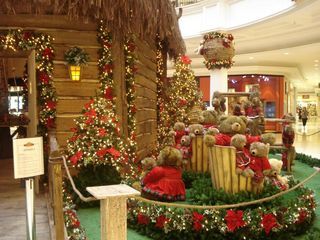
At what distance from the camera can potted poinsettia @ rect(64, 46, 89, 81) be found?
6.55 m

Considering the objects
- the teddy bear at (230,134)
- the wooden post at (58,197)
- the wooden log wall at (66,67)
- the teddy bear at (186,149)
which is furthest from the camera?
the teddy bear at (186,149)

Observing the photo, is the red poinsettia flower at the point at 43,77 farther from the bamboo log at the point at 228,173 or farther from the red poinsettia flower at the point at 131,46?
the bamboo log at the point at 228,173

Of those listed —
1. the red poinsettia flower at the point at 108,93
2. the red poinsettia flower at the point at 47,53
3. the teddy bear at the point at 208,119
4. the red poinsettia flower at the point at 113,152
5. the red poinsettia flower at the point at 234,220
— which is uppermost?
the red poinsettia flower at the point at 47,53

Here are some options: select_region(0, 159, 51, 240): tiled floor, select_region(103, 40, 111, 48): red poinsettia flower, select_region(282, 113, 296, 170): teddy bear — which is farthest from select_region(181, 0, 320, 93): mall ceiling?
select_region(0, 159, 51, 240): tiled floor

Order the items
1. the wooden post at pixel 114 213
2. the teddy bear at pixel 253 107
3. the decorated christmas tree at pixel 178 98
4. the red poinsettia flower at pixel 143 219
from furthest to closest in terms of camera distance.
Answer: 1. the decorated christmas tree at pixel 178 98
2. the teddy bear at pixel 253 107
3. the red poinsettia flower at pixel 143 219
4. the wooden post at pixel 114 213

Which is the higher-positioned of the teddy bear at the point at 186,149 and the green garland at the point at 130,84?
the green garland at the point at 130,84

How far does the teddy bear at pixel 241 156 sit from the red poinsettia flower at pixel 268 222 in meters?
0.56

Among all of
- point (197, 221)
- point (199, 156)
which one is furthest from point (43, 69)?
point (197, 221)

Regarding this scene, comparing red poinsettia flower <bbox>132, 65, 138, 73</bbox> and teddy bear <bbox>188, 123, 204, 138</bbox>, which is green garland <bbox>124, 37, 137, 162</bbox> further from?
teddy bear <bbox>188, 123, 204, 138</bbox>

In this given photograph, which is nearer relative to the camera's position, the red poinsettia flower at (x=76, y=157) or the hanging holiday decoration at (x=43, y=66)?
the red poinsettia flower at (x=76, y=157)

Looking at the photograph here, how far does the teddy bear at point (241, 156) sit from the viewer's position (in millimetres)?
5195

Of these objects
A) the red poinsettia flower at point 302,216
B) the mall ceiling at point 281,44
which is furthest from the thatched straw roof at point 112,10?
the mall ceiling at point 281,44

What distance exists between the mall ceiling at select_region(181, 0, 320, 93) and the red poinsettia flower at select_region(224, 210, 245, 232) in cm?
641

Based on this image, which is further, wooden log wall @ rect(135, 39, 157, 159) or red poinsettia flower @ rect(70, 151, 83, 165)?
wooden log wall @ rect(135, 39, 157, 159)
